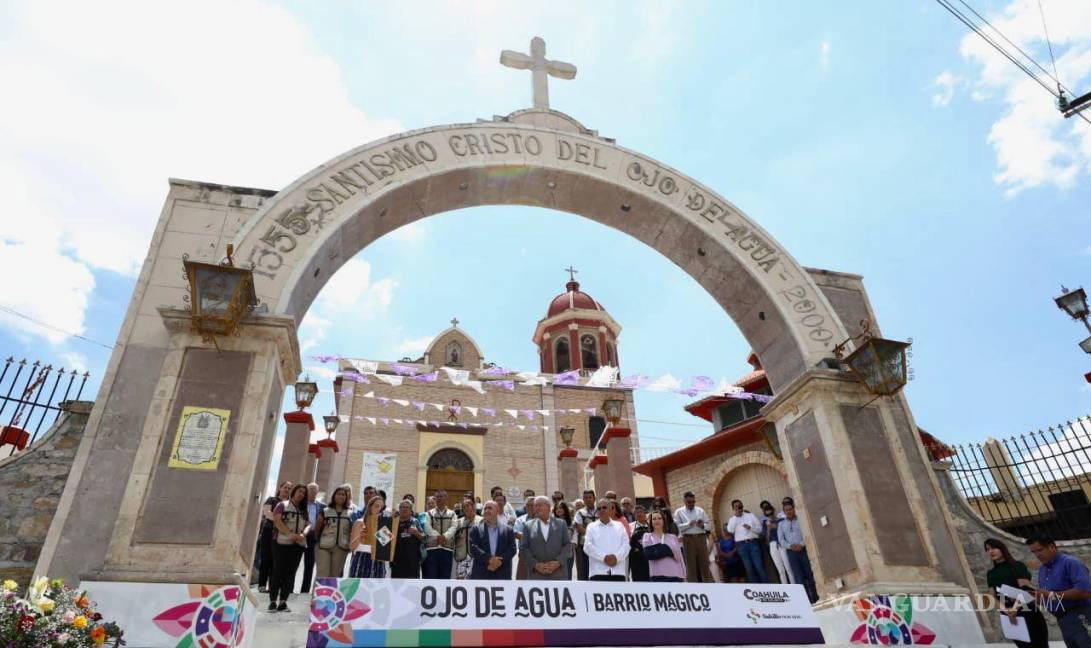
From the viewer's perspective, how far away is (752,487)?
15586 mm

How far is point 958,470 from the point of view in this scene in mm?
9305

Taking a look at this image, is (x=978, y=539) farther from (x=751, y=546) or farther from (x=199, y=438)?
(x=199, y=438)

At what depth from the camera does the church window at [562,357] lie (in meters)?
27.1

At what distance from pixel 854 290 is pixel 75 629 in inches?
394

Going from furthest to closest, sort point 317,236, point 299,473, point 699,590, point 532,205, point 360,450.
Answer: point 360,450, point 299,473, point 532,205, point 317,236, point 699,590

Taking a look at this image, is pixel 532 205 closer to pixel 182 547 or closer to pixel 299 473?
pixel 182 547

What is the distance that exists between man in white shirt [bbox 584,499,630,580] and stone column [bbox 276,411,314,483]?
8017mm

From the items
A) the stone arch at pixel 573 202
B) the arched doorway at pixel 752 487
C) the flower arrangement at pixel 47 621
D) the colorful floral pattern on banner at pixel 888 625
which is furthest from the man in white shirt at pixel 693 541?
the arched doorway at pixel 752 487

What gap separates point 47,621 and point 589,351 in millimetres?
23758

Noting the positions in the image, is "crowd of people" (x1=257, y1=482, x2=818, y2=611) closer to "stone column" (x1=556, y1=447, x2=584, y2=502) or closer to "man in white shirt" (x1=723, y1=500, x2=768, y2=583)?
"man in white shirt" (x1=723, y1=500, x2=768, y2=583)

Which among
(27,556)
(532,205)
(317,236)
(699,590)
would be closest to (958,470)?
(699,590)

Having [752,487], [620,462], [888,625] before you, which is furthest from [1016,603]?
[752,487]

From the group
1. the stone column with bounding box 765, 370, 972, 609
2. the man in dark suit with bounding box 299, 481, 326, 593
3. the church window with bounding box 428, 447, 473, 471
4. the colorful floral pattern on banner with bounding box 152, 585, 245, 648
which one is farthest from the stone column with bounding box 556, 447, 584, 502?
the colorful floral pattern on banner with bounding box 152, 585, 245, 648

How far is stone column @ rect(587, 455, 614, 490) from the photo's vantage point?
14.0 m
